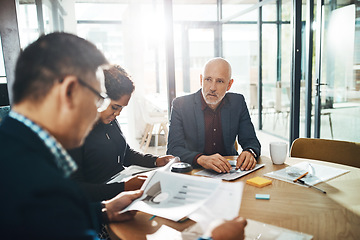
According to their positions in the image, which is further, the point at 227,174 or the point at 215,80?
the point at 215,80

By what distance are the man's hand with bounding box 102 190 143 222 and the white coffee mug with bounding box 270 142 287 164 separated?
85cm

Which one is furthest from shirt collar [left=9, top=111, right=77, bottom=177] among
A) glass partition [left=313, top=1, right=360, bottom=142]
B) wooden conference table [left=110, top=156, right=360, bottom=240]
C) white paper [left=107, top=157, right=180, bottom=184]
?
glass partition [left=313, top=1, right=360, bottom=142]

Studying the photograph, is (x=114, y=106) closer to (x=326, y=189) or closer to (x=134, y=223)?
(x=134, y=223)

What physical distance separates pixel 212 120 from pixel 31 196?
167 cm

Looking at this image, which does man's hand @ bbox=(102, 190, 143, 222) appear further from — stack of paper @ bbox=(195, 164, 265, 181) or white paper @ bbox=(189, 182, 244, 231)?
stack of paper @ bbox=(195, 164, 265, 181)

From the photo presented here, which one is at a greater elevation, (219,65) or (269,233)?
(219,65)

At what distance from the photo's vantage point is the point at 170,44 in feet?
10.5

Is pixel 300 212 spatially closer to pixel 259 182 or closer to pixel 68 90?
pixel 259 182

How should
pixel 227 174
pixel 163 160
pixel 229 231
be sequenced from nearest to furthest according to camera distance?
pixel 229 231, pixel 227 174, pixel 163 160

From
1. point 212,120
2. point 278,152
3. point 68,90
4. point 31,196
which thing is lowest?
point 278,152

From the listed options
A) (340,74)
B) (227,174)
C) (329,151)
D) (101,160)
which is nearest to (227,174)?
(227,174)

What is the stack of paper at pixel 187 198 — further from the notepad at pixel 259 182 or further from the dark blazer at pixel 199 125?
the dark blazer at pixel 199 125

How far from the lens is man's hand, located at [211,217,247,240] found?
0.66 m

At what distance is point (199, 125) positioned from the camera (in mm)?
1963
